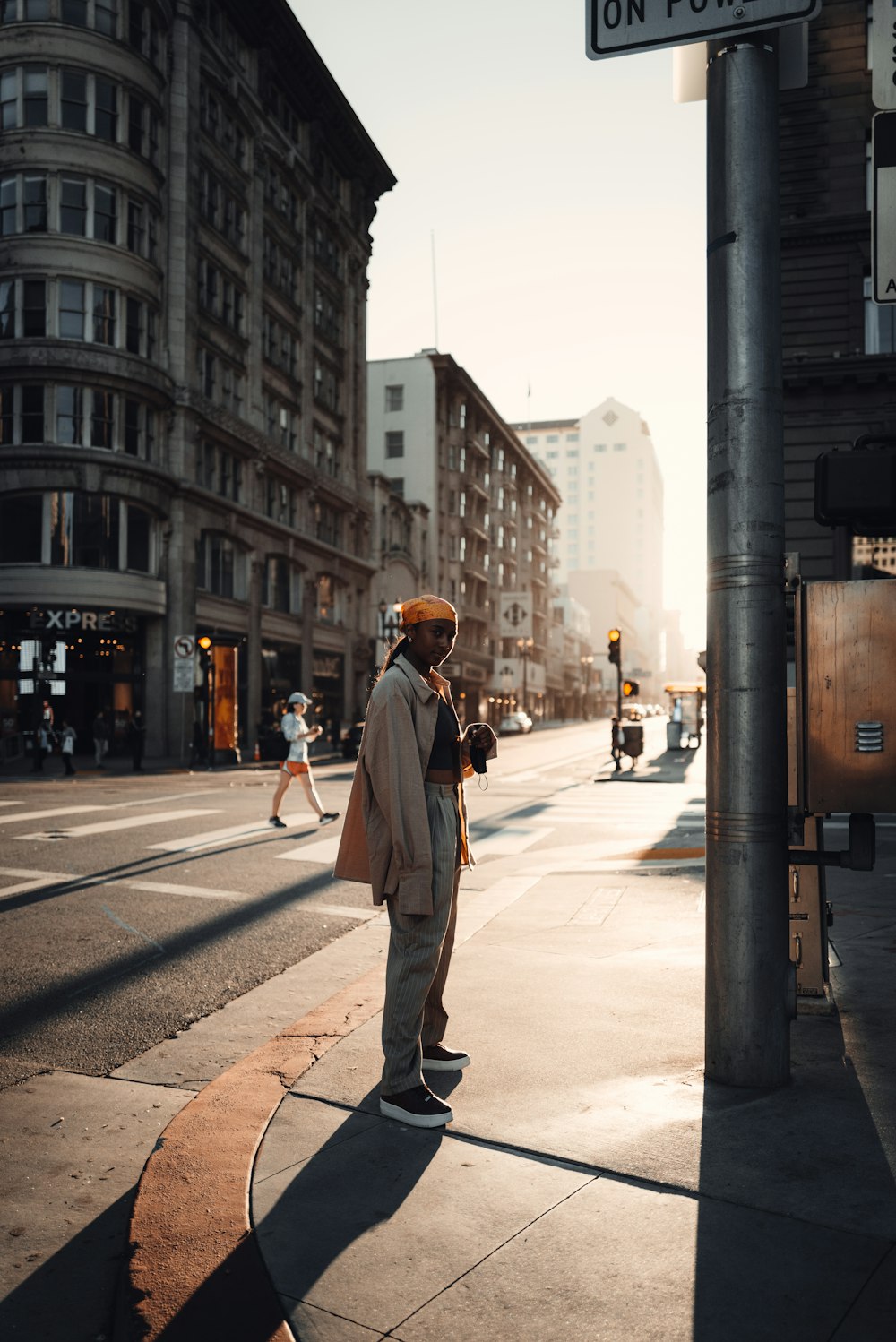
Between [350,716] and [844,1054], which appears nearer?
[844,1054]

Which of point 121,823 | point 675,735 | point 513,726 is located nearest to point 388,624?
point 675,735

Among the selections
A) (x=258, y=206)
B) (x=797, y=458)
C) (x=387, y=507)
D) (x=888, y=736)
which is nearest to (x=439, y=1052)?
(x=888, y=736)

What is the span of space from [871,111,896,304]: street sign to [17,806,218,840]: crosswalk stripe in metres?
11.6

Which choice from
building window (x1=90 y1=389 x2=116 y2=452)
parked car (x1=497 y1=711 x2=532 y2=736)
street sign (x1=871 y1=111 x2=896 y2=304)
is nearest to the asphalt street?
street sign (x1=871 y1=111 x2=896 y2=304)

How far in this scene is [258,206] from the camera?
150 ft

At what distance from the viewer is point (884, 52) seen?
3.75m

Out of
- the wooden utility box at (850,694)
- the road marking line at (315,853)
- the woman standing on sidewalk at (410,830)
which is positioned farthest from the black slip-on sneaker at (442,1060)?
the road marking line at (315,853)

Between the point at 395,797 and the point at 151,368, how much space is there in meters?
34.5

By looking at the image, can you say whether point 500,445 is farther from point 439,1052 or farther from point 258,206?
point 439,1052

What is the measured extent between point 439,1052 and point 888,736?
2.20m

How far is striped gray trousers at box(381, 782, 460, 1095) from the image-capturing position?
418cm

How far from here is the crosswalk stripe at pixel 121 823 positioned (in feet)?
44.0

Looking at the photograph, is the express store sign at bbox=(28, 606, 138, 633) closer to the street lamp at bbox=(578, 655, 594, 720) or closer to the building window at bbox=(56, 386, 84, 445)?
the building window at bbox=(56, 386, 84, 445)

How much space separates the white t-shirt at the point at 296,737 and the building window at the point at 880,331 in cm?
1542
